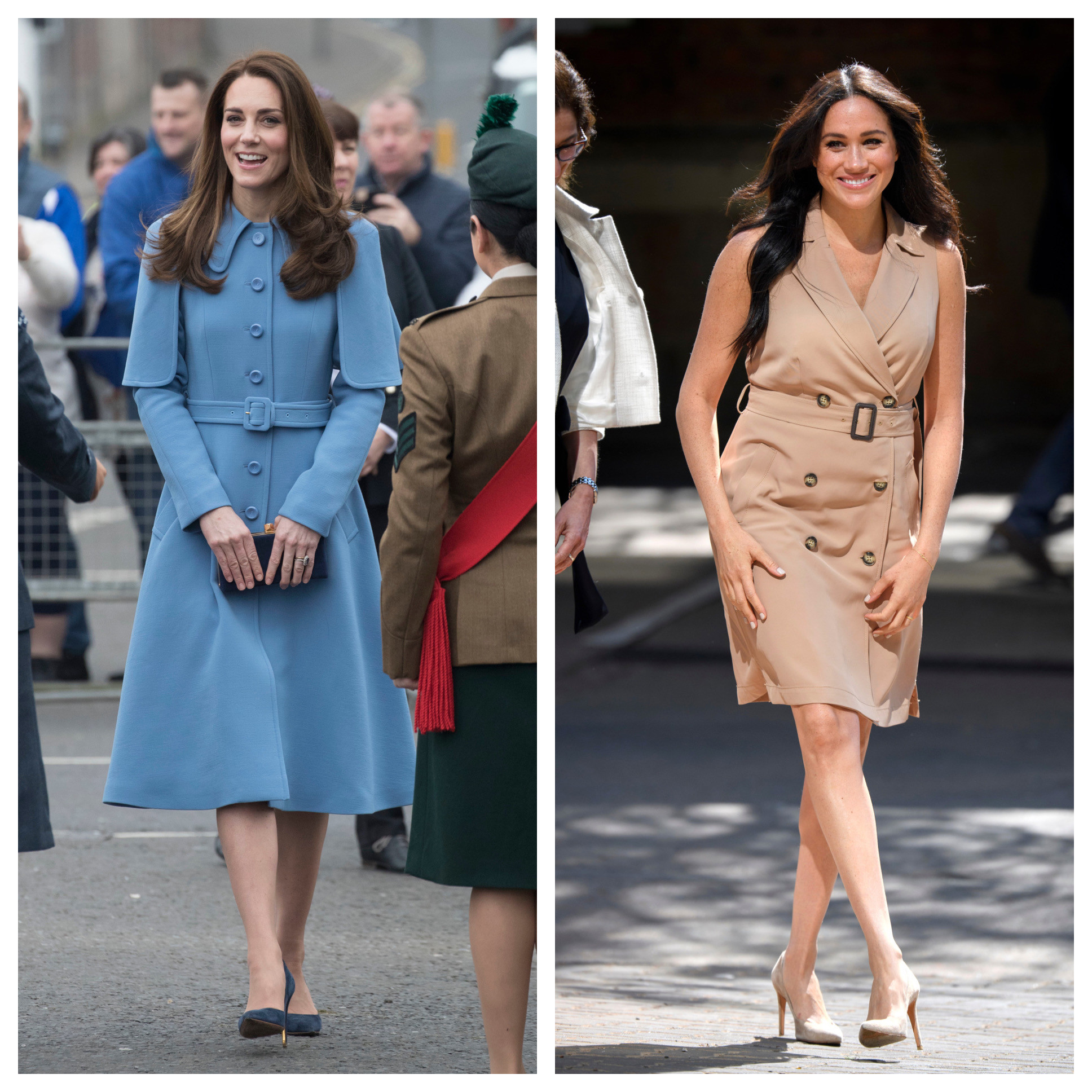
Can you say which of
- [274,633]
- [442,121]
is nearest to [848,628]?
[274,633]

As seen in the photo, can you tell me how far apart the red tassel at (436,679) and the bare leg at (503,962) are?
34 cm

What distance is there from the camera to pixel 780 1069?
3926 millimetres

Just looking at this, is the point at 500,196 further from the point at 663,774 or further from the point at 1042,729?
the point at 1042,729

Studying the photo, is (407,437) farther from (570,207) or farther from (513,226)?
(570,207)

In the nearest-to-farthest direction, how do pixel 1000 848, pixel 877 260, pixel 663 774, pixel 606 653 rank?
pixel 877 260, pixel 1000 848, pixel 663 774, pixel 606 653

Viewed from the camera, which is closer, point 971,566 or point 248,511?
point 248,511

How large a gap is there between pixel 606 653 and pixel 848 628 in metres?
7.33

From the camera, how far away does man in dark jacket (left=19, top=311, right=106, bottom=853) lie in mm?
3703

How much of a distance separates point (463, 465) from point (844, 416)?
80cm

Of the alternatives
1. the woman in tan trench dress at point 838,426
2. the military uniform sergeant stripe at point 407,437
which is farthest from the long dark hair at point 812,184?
the military uniform sergeant stripe at point 407,437

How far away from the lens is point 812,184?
3.75 m

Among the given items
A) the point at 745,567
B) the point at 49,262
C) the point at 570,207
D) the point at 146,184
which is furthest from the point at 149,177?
the point at 745,567

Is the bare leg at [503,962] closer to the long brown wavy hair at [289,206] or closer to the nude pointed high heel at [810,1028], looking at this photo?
the nude pointed high heel at [810,1028]

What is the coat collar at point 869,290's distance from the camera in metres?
3.65
